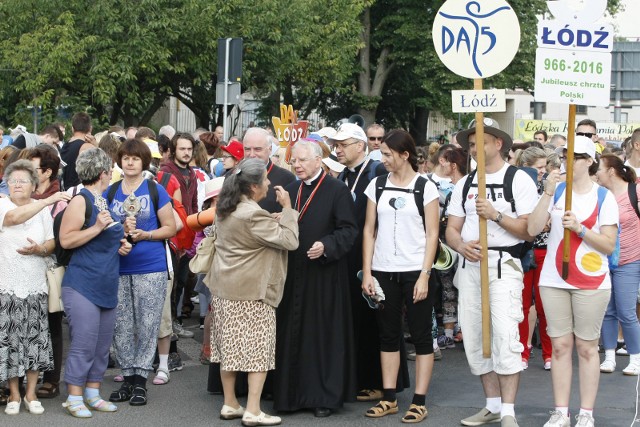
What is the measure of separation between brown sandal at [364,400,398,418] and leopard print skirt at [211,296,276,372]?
2.75ft

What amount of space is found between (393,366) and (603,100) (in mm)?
2378

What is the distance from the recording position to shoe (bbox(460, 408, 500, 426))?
746cm

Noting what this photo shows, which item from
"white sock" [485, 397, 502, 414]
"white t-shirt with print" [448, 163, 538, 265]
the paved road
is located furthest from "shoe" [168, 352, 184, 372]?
"white t-shirt with print" [448, 163, 538, 265]

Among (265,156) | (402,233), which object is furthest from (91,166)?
(402,233)

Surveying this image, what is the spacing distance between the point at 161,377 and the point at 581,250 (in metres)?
3.64

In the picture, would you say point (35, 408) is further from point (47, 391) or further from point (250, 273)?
point (250, 273)

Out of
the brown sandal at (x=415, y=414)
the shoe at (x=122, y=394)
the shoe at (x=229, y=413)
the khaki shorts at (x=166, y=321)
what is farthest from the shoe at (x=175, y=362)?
the brown sandal at (x=415, y=414)

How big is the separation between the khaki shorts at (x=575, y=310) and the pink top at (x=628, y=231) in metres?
2.59

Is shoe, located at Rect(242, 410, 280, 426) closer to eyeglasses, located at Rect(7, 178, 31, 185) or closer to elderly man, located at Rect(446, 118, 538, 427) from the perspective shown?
elderly man, located at Rect(446, 118, 538, 427)

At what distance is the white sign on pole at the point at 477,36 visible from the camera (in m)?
7.31

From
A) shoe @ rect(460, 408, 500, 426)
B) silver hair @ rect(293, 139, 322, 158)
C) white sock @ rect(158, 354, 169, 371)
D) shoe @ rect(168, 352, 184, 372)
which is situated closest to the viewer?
shoe @ rect(460, 408, 500, 426)

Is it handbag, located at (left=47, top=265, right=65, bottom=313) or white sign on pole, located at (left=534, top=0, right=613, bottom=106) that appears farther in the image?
handbag, located at (left=47, top=265, right=65, bottom=313)

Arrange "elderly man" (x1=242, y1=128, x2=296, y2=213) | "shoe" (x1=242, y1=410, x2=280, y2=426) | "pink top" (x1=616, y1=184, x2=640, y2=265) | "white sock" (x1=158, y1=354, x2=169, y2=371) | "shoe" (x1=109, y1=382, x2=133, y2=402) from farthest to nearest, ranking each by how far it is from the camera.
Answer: "pink top" (x1=616, y1=184, x2=640, y2=265)
"white sock" (x1=158, y1=354, x2=169, y2=371)
"shoe" (x1=109, y1=382, x2=133, y2=402)
"elderly man" (x1=242, y1=128, x2=296, y2=213)
"shoe" (x1=242, y1=410, x2=280, y2=426)

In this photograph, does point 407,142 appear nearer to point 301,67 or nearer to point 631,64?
point 631,64
